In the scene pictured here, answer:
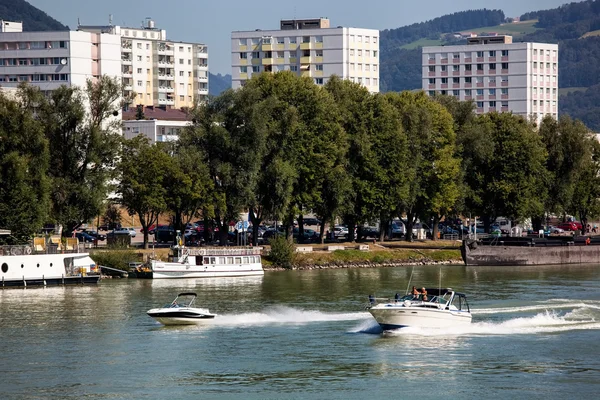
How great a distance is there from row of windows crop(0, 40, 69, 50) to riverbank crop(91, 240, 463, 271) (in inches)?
3269

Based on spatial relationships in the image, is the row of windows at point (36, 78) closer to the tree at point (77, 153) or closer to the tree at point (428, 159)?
the tree at point (428, 159)

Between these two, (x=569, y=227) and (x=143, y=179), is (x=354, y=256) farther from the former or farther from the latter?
(x=569, y=227)

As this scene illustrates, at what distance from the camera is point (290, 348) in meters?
64.2

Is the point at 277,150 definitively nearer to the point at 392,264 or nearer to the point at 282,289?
the point at 392,264

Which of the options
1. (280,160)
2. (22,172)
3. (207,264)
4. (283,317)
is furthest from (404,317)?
(280,160)

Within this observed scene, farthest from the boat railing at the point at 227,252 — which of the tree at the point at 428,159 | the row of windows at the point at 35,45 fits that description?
the row of windows at the point at 35,45

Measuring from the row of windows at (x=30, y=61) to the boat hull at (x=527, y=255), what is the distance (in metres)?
91.0

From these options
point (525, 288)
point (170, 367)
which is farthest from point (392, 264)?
point (170, 367)

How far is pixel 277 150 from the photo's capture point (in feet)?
396

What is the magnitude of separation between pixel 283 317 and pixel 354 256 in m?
48.1

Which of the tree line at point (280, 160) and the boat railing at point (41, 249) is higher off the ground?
the tree line at point (280, 160)

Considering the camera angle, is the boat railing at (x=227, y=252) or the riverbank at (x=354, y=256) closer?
the riverbank at (x=354, y=256)

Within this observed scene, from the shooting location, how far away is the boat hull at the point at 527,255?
127 metres

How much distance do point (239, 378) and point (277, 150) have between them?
2583 inches
